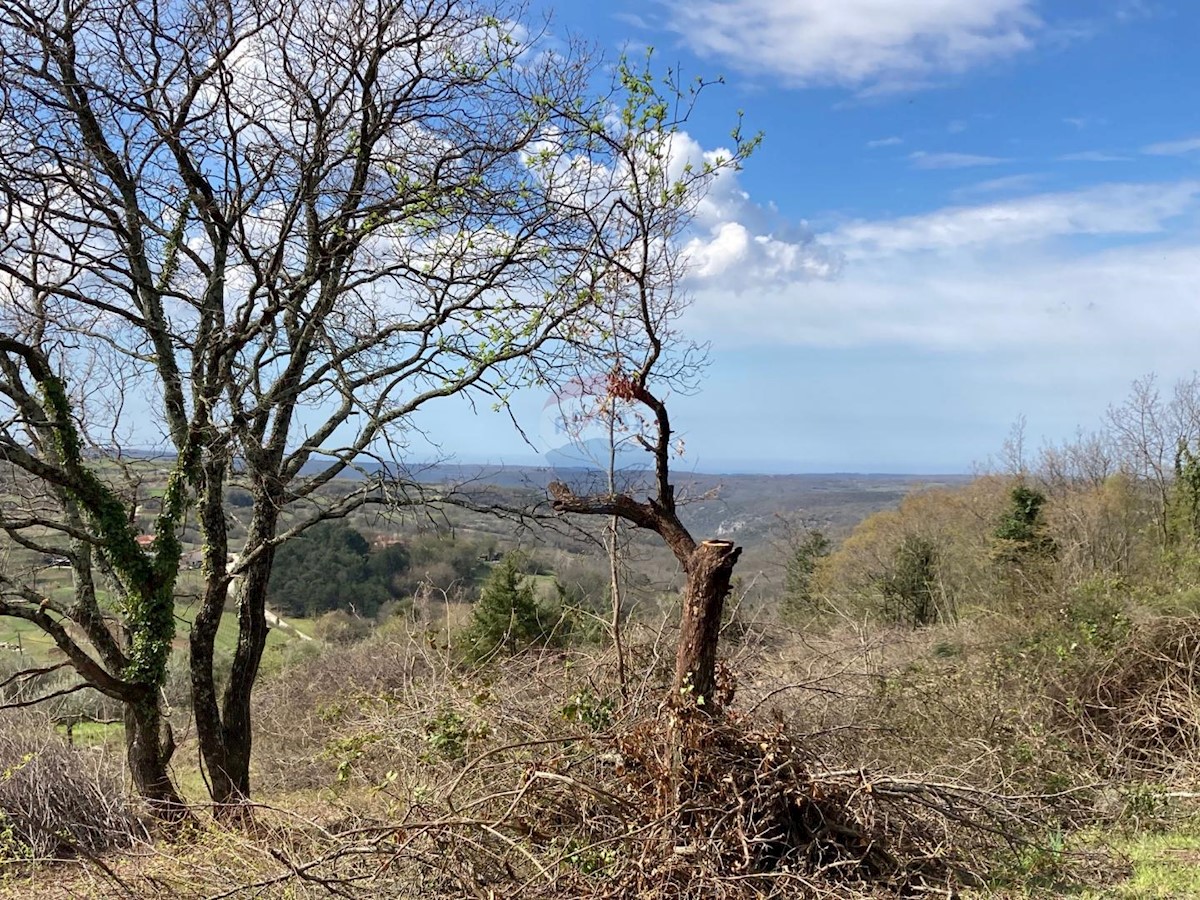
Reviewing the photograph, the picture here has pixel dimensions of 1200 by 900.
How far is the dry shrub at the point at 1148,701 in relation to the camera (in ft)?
25.4

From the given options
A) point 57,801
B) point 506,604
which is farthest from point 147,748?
point 506,604

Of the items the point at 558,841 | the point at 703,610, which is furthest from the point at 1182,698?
the point at 558,841

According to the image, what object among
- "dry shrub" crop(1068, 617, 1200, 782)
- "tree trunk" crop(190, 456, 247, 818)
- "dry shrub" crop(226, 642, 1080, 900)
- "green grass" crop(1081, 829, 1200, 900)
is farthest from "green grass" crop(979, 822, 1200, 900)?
"tree trunk" crop(190, 456, 247, 818)

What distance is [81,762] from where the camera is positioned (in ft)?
27.0

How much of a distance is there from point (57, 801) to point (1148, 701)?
33.4 feet

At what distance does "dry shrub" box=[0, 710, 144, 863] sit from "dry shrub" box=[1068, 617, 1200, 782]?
342 inches

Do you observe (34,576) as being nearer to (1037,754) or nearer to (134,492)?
(134,492)

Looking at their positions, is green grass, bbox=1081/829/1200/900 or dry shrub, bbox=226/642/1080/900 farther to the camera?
green grass, bbox=1081/829/1200/900

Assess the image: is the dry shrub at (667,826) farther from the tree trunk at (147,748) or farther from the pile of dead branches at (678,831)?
the tree trunk at (147,748)

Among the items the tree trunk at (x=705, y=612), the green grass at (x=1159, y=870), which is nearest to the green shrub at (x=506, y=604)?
the green grass at (x=1159, y=870)

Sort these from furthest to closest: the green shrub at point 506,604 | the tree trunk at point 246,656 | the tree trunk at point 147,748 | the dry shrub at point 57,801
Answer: the green shrub at point 506,604 → the tree trunk at point 246,656 → the tree trunk at point 147,748 → the dry shrub at point 57,801

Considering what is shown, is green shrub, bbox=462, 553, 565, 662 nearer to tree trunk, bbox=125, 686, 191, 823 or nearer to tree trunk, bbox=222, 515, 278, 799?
tree trunk, bbox=222, 515, 278, 799

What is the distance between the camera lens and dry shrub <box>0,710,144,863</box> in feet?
24.7

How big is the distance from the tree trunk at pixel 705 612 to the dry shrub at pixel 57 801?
5.65 m
